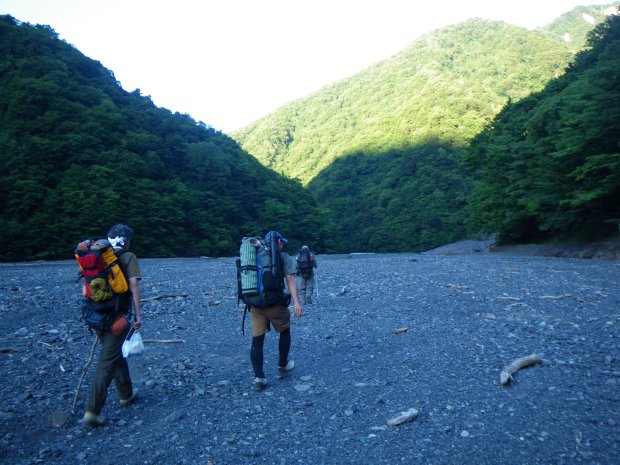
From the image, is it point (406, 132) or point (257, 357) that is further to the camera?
point (406, 132)

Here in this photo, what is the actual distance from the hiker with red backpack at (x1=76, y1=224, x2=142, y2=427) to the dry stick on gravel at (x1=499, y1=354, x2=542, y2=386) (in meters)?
4.25

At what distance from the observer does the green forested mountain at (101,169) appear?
1455 inches

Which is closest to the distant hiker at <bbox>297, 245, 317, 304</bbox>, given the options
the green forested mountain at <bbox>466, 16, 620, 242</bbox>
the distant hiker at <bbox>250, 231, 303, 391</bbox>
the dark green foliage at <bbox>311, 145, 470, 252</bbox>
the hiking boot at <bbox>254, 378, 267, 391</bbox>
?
the distant hiker at <bbox>250, 231, 303, 391</bbox>

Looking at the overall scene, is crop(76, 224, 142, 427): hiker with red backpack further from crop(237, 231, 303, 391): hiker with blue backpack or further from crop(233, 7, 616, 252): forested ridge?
crop(233, 7, 616, 252): forested ridge

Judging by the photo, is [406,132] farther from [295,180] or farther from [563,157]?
[563,157]

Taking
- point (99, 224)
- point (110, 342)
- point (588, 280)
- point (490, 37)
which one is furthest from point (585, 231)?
point (490, 37)

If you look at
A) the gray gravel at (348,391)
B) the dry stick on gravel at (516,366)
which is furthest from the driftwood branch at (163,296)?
the dry stick on gravel at (516,366)

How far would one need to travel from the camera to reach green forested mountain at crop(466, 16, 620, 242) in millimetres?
22453

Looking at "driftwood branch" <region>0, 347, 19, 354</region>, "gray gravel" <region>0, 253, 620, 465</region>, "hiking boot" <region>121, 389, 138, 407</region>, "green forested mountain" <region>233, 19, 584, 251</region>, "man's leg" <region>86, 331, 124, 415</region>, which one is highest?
"green forested mountain" <region>233, 19, 584, 251</region>

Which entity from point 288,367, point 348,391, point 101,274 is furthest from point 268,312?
point 101,274

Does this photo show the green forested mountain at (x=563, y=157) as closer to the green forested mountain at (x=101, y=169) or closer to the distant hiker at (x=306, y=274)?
the distant hiker at (x=306, y=274)

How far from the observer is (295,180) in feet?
267

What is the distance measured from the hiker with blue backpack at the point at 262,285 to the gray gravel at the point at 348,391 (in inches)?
25.7

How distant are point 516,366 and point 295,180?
252 feet
